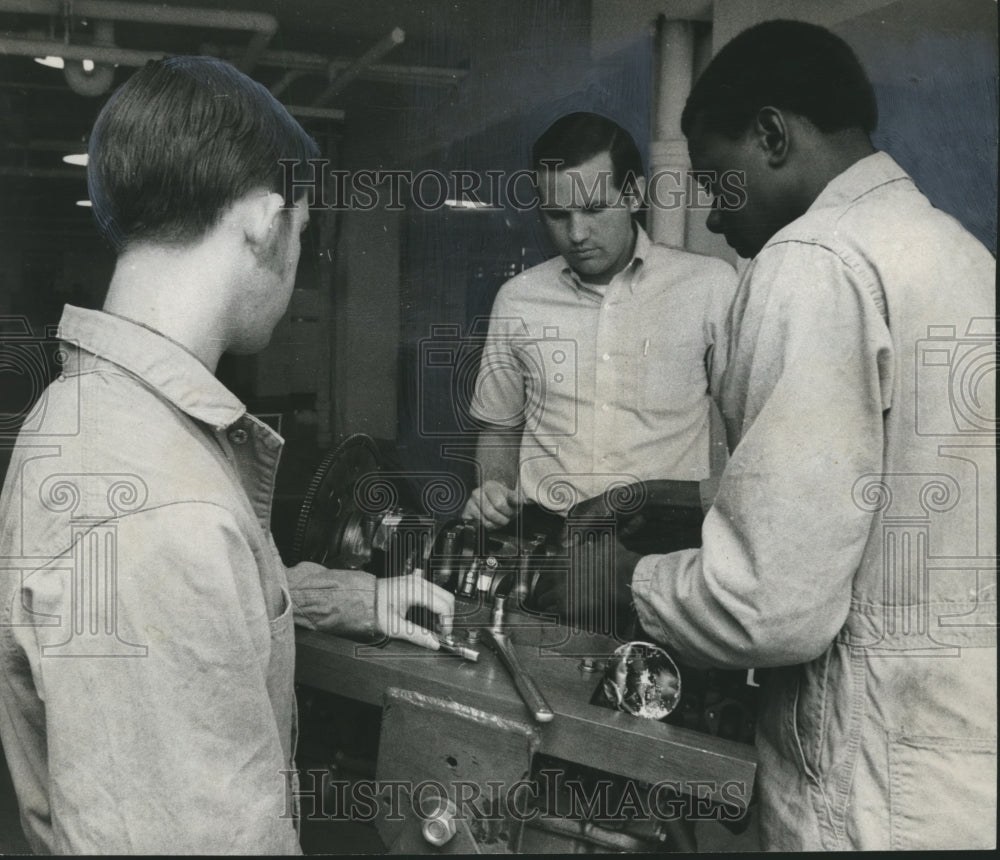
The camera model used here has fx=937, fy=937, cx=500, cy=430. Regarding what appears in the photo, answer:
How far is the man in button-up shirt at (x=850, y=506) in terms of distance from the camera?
5.35ft

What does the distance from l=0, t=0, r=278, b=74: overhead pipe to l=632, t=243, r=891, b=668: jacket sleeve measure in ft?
3.78

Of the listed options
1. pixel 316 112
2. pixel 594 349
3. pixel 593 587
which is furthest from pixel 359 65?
pixel 593 587

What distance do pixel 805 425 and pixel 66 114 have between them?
1.55 metres

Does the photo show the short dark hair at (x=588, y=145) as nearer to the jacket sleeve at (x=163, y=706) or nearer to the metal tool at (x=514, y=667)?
the metal tool at (x=514, y=667)

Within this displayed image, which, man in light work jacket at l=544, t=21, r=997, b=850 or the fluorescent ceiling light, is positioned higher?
the fluorescent ceiling light

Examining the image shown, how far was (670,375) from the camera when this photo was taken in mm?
1975

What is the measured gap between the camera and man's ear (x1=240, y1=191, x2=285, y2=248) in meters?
1.59

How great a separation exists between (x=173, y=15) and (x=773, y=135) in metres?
1.24

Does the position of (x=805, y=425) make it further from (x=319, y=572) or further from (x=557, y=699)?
(x=319, y=572)

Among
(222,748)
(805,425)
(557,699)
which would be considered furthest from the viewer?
(557,699)

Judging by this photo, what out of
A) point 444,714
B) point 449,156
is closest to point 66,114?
point 449,156

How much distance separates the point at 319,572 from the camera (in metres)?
1.94

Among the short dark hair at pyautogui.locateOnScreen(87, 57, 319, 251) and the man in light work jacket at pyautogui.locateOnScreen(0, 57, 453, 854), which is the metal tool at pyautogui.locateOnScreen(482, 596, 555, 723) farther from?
the short dark hair at pyautogui.locateOnScreen(87, 57, 319, 251)

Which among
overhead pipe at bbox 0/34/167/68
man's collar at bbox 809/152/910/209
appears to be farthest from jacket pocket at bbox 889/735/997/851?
overhead pipe at bbox 0/34/167/68
